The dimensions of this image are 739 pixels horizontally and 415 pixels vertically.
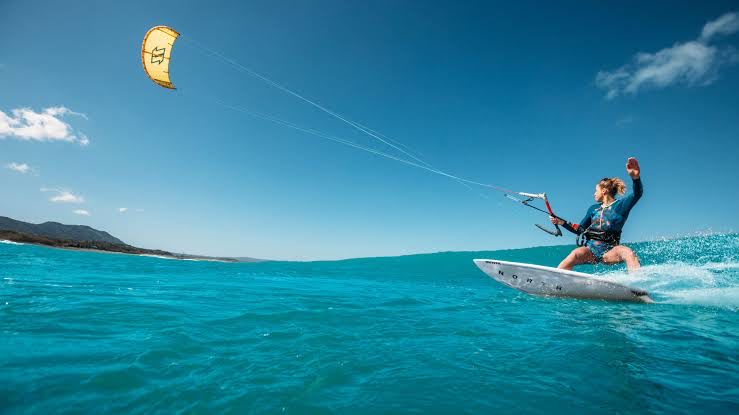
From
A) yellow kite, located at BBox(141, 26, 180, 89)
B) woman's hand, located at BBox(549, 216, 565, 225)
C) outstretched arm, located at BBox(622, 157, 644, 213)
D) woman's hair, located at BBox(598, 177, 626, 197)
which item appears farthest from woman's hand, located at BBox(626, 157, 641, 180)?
yellow kite, located at BBox(141, 26, 180, 89)

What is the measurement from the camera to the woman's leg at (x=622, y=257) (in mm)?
6559

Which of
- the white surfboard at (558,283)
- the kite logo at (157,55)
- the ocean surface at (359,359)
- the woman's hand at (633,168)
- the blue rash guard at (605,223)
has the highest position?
the kite logo at (157,55)

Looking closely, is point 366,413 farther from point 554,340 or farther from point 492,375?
point 554,340

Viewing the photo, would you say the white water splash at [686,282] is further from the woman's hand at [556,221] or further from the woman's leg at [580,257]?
the woman's hand at [556,221]

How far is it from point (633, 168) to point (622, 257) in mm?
2122

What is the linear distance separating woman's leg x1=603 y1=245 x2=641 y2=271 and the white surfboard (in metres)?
0.49

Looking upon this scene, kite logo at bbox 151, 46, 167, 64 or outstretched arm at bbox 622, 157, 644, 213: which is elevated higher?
kite logo at bbox 151, 46, 167, 64

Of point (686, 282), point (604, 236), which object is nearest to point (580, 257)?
point (604, 236)

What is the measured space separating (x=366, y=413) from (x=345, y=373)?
2.30ft

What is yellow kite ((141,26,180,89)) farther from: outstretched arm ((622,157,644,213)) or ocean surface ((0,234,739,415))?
outstretched arm ((622,157,644,213))

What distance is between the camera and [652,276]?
6.95 metres

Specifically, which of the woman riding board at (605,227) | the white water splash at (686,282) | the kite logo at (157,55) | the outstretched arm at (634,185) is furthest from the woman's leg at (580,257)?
the kite logo at (157,55)

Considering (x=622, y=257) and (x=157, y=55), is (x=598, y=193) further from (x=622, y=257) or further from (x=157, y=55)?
(x=157, y=55)

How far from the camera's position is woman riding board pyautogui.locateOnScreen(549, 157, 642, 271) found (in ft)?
21.9
